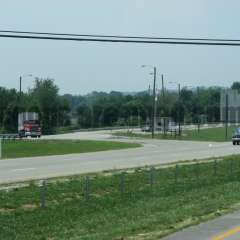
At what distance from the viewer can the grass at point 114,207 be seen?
1545 centimetres

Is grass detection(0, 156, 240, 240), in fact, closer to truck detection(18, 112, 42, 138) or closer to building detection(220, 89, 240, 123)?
building detection(220, 89, 240, 123)

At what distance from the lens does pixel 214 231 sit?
1461 centimetres

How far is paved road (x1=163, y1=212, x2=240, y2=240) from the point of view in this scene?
1366cm

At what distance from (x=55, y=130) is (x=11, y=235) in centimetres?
11307

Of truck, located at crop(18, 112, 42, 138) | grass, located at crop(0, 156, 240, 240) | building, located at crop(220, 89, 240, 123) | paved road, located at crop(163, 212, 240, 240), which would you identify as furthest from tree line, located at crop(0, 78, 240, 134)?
paved road, located at crop(163, 212, 240, 240)

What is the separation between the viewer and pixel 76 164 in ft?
136

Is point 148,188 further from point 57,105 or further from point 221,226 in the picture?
point 57,105

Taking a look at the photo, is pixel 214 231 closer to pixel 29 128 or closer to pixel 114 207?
pixel 114 207

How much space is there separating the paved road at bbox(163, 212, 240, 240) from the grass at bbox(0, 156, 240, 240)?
1.14ft

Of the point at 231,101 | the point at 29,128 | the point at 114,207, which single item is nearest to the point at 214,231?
the point at 114,207

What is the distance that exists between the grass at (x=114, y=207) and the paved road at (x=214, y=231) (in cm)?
35

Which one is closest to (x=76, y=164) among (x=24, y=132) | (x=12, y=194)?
(x=12, y=194)

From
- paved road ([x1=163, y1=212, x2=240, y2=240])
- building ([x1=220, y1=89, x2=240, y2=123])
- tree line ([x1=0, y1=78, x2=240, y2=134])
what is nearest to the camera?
paved road ([x1=163, y1=212, x2=240, y2=240])

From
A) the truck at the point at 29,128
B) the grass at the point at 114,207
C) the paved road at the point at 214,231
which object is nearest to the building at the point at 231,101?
the grass at the point at 114,207
